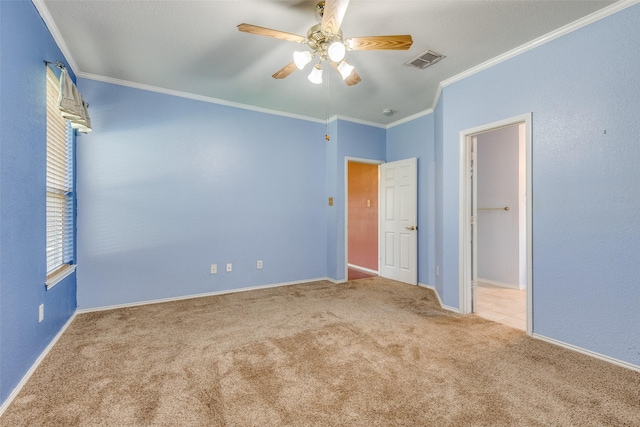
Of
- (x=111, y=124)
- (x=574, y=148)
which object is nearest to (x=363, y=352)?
(x=574, y=148)

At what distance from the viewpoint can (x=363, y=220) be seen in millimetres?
6066

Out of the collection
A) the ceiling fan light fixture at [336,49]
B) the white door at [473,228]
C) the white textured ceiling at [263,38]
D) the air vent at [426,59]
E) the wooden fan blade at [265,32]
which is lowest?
the white door at [473,228]

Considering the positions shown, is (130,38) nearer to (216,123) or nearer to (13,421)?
(216,123)

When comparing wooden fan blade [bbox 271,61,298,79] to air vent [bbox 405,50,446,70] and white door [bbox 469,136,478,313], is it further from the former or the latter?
white door [bbox 469,136,478,313]

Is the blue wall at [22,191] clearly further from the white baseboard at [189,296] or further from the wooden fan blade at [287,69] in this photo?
the wooden fan blade at [287,69]

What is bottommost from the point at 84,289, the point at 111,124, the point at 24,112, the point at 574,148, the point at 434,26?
the point at 84,289

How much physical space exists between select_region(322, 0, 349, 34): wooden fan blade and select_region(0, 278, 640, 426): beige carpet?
2.41m

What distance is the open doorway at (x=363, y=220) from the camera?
18.9 ft

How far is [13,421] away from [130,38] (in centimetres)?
290

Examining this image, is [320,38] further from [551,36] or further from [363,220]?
[363,220]

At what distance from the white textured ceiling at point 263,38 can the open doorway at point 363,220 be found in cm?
229

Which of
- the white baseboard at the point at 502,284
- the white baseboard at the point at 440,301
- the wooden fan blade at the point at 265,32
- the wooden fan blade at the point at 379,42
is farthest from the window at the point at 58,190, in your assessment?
the white baseboard at the point at 502,284


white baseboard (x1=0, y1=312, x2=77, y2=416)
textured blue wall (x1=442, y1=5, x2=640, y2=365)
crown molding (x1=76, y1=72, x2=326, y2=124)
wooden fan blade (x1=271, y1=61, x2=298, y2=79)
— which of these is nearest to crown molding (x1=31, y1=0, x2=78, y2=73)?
crown molding (x1=76, y1=72, x2=326, y2=124)

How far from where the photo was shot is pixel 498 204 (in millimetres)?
4656
